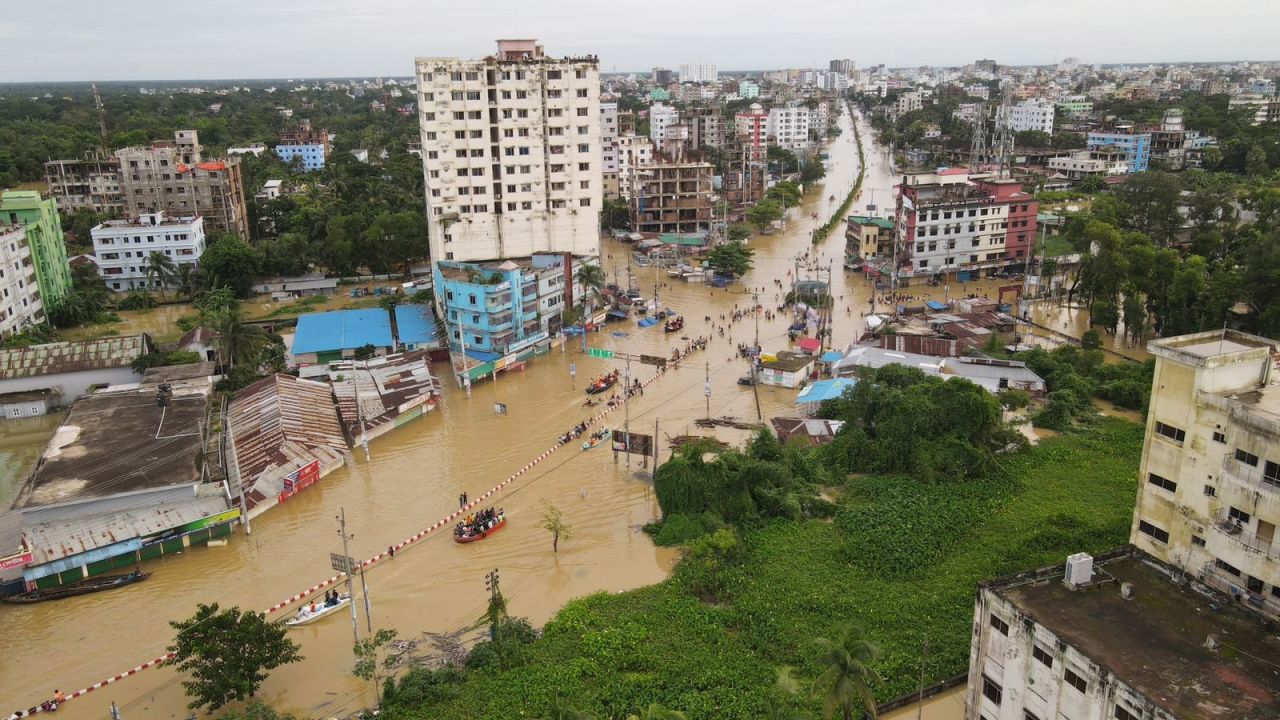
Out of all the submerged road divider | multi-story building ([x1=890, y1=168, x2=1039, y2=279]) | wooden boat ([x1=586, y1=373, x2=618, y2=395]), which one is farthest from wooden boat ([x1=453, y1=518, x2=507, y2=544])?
multi-story building ([x1=890, y1=168, x2=1039, y2=279])

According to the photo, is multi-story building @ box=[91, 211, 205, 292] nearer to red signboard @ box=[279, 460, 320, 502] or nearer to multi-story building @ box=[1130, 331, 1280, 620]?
red signboard @ box=[279, 460, 320, 502]

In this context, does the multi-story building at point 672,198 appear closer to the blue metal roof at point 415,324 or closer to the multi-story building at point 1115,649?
the blue metal roof at point 415,324

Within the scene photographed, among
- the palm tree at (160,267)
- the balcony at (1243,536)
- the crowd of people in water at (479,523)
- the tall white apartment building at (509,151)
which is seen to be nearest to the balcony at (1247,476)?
the balcony at (1243,536)

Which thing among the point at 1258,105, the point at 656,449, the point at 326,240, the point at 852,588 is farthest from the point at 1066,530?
the point at 1258,105

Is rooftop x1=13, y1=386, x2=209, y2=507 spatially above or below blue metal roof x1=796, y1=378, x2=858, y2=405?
above

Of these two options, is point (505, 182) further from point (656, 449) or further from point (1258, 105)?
point (1258, 105)
